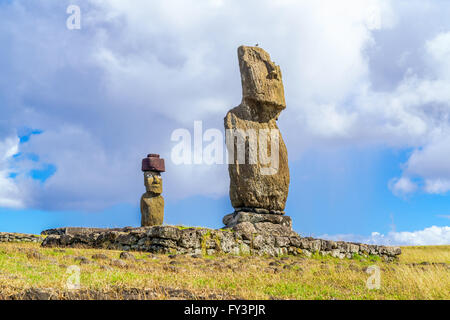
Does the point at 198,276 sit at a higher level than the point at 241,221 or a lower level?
lower

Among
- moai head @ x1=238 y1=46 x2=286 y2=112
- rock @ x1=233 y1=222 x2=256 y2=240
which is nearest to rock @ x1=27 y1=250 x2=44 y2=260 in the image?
rock @ x1=233 y1=222 x2=256 y2=240

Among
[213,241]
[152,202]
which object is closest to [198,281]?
[213,241]

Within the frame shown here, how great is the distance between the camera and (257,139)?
1777cm

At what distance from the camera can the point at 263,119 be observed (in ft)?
59.7

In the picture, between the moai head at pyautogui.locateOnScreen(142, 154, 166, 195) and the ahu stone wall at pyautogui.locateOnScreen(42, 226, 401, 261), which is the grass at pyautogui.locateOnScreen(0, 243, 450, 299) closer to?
the ahu stone wall at pyautogui.locateOnScreen(42, 226, 401, 261)

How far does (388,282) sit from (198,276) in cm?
383

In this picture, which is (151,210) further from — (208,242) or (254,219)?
(208,242)

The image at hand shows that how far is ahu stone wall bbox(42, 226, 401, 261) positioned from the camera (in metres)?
13.7

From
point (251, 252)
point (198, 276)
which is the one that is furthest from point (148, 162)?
point (198, 276)

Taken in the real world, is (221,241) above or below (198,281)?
above

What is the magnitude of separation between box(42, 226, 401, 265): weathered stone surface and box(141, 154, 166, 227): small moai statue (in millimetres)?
9563

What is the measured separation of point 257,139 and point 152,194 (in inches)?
393
